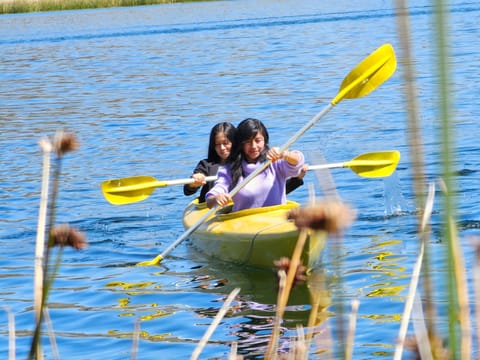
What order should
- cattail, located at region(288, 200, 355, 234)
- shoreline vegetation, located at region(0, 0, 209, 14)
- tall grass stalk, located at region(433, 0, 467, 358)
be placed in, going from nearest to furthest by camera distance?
tall grass stalk, located at region(433, 0, 467, 358), cattail, located at region(288, 200, 355, 234), shoreline vegetation, located at region(0, 0, 209, 14)

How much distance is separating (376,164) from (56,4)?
49623mm

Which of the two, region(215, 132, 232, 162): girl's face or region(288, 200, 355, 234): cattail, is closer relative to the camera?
region(288, 200, 355, 234): cattail

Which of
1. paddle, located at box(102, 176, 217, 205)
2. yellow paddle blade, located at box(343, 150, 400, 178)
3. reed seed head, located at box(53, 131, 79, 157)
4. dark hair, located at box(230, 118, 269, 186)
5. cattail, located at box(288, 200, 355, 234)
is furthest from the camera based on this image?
paddle, located at box(102, 176, 217, 205)

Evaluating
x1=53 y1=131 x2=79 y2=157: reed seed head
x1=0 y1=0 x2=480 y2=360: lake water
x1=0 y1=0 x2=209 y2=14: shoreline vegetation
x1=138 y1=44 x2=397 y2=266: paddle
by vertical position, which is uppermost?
x1=0 y1=0 x2=209 y2=14: shoreline vegetation

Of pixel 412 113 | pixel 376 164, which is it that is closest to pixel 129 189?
pixel 376 164

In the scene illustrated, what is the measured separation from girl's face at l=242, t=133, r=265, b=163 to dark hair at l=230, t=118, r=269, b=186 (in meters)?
0.02

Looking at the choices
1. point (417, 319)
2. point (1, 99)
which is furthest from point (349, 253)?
point (1, 99)

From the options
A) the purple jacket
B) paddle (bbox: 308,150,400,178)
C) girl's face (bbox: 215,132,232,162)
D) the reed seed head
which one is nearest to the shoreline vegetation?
girl's face (bbox: 215,132,232,162)

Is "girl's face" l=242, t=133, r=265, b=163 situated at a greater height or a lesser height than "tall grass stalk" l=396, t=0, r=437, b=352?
lesser

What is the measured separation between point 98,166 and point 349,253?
6.48m

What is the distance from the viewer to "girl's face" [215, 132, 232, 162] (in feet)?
28.2

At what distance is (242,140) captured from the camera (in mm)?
7723

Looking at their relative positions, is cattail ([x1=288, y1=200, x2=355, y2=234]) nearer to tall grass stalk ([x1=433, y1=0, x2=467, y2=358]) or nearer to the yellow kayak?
tall grass stalk ([x1=433, y1=0, x2=467, y2=358])

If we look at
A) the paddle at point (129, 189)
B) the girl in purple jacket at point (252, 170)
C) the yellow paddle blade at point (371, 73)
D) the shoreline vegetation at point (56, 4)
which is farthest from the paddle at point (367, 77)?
the shoreline vegetation at point (56, 4)
